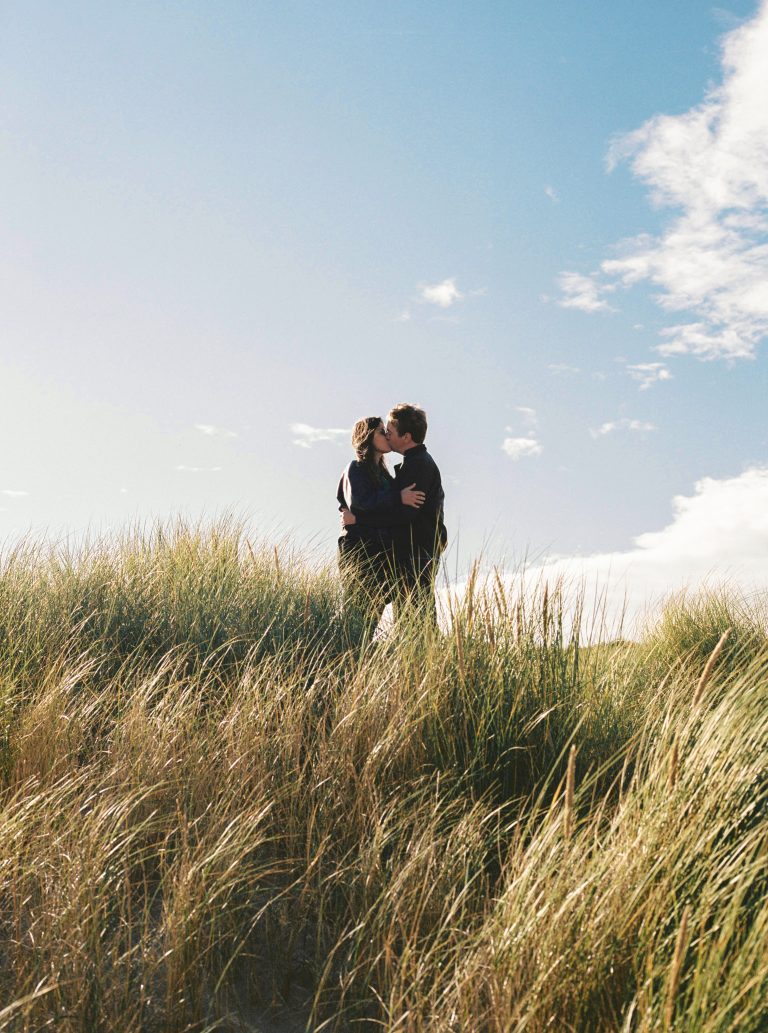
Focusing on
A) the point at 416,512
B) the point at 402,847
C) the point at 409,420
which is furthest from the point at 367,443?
the point at 402,847

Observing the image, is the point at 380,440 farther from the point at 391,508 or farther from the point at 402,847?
the point at 402,847

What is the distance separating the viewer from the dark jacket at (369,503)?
677 centimetres

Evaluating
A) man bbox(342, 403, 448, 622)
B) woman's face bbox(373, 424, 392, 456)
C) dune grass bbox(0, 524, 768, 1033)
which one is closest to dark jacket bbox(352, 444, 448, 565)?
man bbox(342, 403, 448, 622)

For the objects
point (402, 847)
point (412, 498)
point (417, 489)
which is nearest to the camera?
point (402, 847)

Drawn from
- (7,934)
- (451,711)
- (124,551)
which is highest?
(124,551)

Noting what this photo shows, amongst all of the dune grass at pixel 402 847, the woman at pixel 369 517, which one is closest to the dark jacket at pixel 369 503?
the woman at pixel 369 517

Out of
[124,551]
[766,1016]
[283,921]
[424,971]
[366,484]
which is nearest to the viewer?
[766,1016]

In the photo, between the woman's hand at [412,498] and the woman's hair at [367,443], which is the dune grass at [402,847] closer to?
the woman's hand at [412,498]

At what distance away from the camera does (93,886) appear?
2.66 meters

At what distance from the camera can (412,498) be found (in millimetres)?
6586

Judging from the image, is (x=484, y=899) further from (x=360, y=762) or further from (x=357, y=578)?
(x=357, y=578)

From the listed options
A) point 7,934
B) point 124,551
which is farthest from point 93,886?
point 124,551

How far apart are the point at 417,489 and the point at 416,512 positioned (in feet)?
0.59

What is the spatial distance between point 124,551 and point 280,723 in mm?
4846
